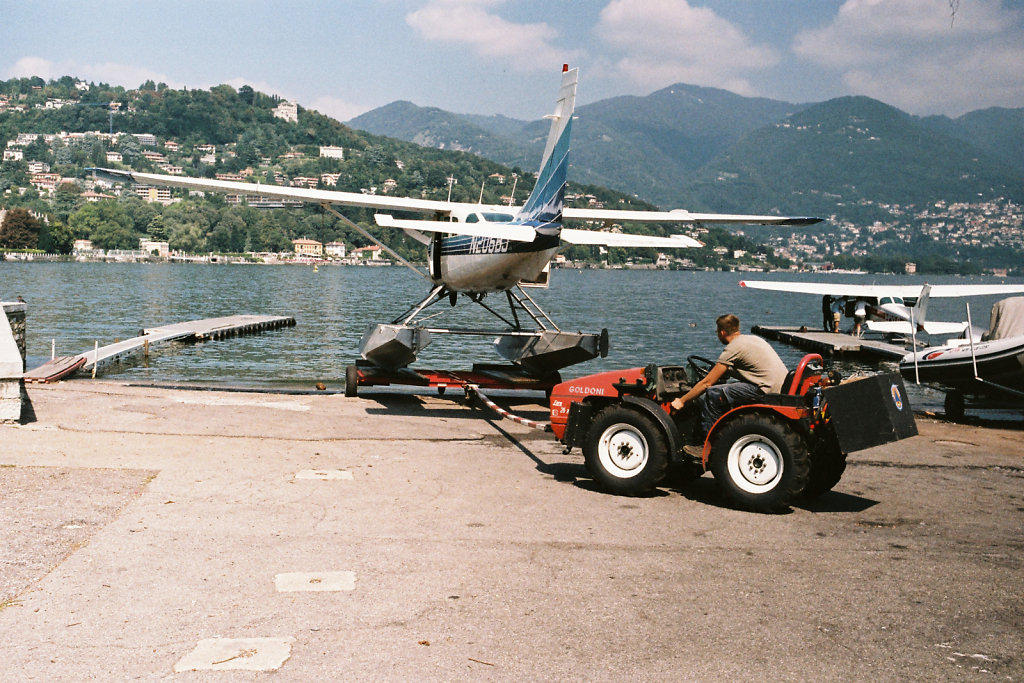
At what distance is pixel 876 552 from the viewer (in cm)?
688

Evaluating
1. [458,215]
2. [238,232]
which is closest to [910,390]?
[458,215]

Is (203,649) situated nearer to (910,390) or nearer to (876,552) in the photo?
(876,552)

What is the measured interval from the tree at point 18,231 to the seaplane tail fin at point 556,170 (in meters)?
187

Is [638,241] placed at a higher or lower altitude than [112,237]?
lower

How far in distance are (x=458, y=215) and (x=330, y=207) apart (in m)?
2.74

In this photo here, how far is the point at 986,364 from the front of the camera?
1448 cm

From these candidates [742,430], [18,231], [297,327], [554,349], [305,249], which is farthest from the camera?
[305,249]

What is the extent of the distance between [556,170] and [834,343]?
26.8 m

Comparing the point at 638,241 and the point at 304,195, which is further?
the point at 304,195

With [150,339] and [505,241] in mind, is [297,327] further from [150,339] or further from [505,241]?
[505,241]

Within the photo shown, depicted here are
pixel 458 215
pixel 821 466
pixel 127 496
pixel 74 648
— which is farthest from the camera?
pixel 458 215

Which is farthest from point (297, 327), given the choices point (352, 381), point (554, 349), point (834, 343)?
point (554, 349)

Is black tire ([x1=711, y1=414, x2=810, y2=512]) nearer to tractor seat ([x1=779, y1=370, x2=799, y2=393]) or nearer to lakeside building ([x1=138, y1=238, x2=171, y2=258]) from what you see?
tractor seat ([x1=779, y1=370, x2=799, y2=393])

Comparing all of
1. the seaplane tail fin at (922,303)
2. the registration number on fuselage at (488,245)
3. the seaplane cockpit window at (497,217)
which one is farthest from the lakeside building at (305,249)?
the registration number on fuselage at (488,245)
